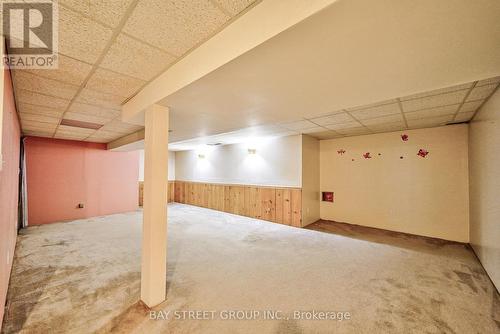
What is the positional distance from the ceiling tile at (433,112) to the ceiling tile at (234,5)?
3186 mm

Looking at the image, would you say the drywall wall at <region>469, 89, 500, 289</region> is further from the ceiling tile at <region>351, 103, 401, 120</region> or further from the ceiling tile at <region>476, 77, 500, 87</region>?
the ceiling tile at <region>351, 103, 401, 120</region>

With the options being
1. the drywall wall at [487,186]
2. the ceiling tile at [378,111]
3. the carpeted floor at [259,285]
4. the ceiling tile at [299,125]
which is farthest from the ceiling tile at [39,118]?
the drywall wall at [487,186]

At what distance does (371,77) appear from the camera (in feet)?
4.90

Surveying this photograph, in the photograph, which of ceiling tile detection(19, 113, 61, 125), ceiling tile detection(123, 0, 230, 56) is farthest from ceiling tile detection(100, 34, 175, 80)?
ceiling tile detection(19, 113, 61, 125)

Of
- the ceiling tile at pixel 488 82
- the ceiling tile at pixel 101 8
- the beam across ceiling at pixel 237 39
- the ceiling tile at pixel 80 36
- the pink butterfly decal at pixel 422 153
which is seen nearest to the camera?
the beam across ceiling at pixel 237 39

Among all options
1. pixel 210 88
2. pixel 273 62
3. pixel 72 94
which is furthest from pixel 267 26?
pixel 72 94

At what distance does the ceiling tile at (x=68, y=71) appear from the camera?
1643 mm

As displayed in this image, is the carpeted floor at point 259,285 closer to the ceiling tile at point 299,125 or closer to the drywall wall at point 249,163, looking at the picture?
the drywall wall at point 249,163

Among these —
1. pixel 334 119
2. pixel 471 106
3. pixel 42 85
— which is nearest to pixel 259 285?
pixel 334 119

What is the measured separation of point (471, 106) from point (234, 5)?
354 centimetres

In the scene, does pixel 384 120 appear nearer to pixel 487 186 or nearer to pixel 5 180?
pixel 487 186

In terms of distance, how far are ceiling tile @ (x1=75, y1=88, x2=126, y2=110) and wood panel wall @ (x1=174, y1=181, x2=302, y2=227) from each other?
151 inches

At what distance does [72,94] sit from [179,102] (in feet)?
4.45

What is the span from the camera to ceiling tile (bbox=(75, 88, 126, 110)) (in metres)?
2.25
